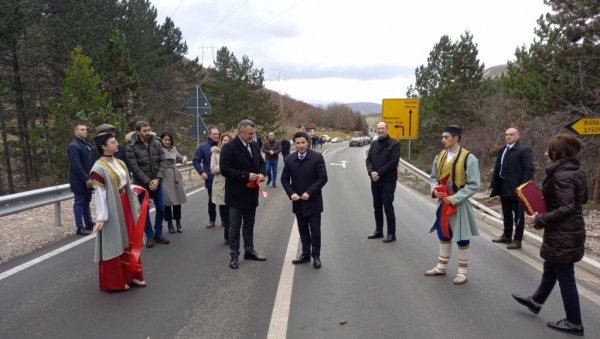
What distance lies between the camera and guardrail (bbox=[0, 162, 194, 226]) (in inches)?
279

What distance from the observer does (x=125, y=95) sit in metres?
23.5

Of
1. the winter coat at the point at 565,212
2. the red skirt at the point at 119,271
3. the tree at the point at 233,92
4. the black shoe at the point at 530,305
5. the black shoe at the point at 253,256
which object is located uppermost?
the tree at the point at 233,92

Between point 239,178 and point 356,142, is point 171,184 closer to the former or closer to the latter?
point 239,178

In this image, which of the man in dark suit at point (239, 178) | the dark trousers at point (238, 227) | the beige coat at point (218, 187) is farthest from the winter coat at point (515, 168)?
the beige coat at point (218, 187)

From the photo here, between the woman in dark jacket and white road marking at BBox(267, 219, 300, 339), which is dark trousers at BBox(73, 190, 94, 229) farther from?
the woman in dark jacket

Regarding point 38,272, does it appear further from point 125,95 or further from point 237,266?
point 125,95

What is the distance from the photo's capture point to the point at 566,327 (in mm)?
4098

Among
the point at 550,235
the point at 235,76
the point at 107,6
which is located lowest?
the point at 550,235

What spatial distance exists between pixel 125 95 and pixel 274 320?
2181 centimetres

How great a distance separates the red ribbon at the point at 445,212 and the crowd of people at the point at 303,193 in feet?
0.04

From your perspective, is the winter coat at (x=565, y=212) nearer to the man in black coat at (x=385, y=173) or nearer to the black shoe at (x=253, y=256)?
the man in black coat at (x=385, y=173)

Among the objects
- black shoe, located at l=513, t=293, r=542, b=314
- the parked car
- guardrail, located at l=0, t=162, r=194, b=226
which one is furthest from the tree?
black shoe, located at l=513, t=293, r=542, b=314

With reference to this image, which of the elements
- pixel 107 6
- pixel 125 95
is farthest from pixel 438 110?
pixel 107 6

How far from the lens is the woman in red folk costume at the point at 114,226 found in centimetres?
491
